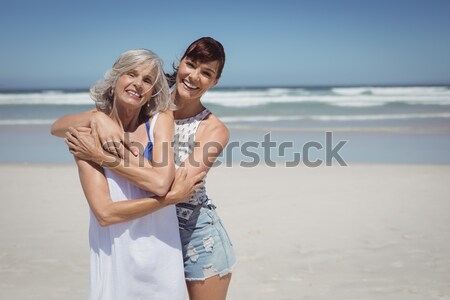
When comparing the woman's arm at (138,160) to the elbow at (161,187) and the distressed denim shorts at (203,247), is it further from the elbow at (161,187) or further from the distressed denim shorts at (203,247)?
the distressed denim shorts at (203,247)

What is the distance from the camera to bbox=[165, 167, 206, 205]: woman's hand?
2.53 metres

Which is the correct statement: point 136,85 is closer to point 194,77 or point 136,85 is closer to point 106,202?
point 194,77

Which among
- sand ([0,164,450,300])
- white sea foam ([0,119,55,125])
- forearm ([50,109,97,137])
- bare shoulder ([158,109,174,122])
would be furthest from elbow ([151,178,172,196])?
white sea foam ([0,119,55,125])

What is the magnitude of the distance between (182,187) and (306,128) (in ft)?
45.8

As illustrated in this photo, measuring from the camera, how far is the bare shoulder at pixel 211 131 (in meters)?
2.76

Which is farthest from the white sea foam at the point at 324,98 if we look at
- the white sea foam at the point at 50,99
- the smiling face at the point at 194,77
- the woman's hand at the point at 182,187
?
the woman's hand at the point at 182,187

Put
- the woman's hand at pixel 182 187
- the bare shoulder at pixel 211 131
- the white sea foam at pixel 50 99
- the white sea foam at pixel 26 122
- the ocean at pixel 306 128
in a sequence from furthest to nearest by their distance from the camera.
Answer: the white sea foam at pixel 50 99, the white sea foam at pixel 26 122, the ocean at pixel 306 128, the bare shoulder at pixel 211 131, the woman's hand at pixel 182 187

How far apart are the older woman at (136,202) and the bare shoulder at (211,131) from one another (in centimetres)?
19

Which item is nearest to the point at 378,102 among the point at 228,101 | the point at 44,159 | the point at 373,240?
the point at 228,101

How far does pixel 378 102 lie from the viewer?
26.0 meters

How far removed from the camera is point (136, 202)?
243 centimetres

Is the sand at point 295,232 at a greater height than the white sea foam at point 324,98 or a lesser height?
greater

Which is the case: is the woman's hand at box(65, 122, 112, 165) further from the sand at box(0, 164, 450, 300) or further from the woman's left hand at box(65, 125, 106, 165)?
the sand at box(0, 164, 450, 300)

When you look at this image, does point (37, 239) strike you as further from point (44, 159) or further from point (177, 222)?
point (44, 159)
